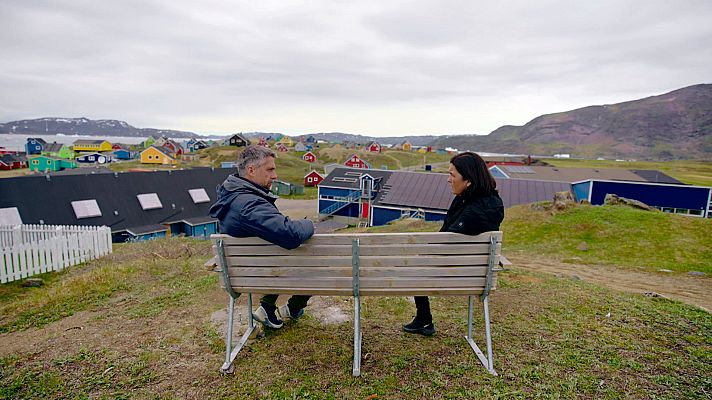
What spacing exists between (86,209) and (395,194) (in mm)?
20863

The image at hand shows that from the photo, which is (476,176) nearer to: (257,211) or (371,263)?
Answer: (371,263)

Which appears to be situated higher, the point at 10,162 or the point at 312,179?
the point at 10,162

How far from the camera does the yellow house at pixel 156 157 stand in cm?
7238

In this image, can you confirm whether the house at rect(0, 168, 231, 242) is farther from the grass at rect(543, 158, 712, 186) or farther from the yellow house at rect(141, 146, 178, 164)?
the grass at rect(543, 158, 712, 186)

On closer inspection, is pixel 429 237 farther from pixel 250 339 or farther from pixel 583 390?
pixel 250 339

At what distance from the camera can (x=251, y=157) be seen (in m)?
3.90

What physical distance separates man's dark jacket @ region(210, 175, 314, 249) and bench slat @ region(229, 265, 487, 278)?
0.96 feet

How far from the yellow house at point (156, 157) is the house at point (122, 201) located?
4910cm

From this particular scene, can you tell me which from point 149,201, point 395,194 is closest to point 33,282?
point 149,201

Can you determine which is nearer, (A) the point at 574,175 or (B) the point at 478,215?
(B) the point at 478,215

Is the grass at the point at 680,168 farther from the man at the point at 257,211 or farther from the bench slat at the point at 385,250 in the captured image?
the man at the point at 257,211

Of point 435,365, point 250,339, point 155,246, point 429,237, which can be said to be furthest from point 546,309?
point 155,246

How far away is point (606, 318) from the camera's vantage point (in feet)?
16.5

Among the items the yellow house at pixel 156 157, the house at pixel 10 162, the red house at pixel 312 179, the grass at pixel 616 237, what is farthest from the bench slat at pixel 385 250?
the house at pixel 10 162
